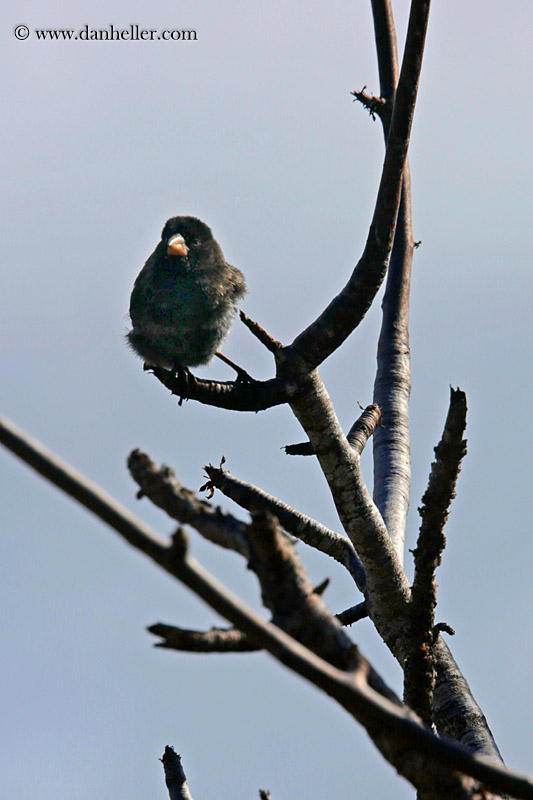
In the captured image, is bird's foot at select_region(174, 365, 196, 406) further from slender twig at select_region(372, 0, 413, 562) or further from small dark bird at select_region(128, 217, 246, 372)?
slender twig at select_region(372, 0, 413, 562)

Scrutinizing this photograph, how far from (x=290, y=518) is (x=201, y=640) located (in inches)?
103

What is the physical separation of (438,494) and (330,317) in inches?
51.4

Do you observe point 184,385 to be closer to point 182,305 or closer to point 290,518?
point 290,518

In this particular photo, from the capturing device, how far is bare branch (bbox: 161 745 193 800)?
3.25 meters

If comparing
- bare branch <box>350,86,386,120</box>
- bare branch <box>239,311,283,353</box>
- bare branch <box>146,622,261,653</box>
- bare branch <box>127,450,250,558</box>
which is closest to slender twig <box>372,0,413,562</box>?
bare branch <box>350,86,386,120</box>

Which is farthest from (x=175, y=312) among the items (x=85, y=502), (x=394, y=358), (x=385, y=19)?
(x=85, y=502)

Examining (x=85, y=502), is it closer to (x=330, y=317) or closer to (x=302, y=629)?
(x=302, y=629)

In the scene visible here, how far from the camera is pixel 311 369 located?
150 inches

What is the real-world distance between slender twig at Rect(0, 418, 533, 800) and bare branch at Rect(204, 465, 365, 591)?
278cm

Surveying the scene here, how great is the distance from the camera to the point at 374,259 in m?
3.64

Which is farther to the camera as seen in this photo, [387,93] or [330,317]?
[387,93]

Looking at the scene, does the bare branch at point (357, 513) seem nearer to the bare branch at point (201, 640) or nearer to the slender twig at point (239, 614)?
the bare branch at point (201, 640)

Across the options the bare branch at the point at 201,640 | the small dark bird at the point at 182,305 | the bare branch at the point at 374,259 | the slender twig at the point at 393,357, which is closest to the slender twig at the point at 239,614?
the bare branch at the point at 201,640

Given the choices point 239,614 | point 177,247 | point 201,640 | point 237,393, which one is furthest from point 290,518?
point 239,614
